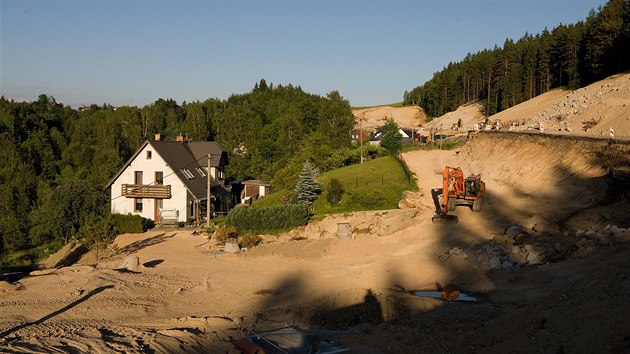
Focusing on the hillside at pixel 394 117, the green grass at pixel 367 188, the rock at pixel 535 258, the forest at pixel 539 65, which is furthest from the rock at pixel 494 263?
the hillside at pixel 394 117

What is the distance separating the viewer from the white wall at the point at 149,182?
143 feet

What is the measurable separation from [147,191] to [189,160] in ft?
16.8

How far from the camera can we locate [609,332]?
13.5 m

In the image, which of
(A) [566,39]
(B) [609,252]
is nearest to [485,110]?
(A) [566,39]

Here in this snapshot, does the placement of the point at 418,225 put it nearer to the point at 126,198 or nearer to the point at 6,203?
the point at 126,198

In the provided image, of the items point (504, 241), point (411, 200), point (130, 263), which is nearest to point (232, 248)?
point (130, 263)

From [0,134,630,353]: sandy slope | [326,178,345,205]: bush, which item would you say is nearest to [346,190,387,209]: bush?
[326,178,345,205]: bush

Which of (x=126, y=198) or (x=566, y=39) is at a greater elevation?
(x=566, y=39)

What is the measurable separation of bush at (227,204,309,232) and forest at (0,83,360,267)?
25.3ft

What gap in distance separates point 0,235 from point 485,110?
83198mm

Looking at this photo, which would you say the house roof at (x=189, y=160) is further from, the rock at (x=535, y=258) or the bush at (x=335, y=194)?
the rock at (x=535, y=258)

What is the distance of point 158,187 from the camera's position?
43.8 m

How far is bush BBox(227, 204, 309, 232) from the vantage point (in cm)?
3516

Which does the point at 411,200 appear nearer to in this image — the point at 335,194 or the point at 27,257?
the point at 335,194
